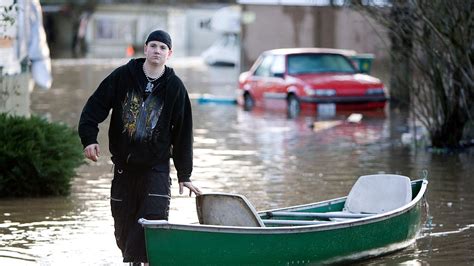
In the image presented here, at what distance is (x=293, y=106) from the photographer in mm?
25500

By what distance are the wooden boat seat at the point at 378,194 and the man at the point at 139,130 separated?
311 centimetres

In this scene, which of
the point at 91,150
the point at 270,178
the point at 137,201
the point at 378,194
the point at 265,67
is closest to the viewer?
the point at 91,150

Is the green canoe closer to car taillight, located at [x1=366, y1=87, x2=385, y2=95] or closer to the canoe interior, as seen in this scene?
the canoe interior

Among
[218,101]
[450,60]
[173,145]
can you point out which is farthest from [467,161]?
[218,101]

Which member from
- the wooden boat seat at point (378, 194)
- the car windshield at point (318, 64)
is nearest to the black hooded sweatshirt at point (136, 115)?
the wooden boat seat at point (378, 194)

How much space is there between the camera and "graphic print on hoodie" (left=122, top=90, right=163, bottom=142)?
8.31 metres

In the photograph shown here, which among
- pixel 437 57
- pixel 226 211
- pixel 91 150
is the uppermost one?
pixel 437 57

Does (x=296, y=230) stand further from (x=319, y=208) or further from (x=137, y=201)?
(x=319, y=208)

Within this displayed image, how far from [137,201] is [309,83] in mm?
16819

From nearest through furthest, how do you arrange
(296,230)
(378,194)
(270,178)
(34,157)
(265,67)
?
1. (296,230)
2. (378,194)
3. (34,157)
4. (270,178)
5. (265,67)

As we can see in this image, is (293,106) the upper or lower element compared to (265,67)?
lower

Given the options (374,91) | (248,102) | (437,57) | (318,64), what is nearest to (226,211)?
(437,57)

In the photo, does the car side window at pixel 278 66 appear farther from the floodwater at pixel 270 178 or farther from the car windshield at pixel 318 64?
the floodwater at pixel 270 178

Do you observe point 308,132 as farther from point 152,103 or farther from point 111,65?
point 111,65
